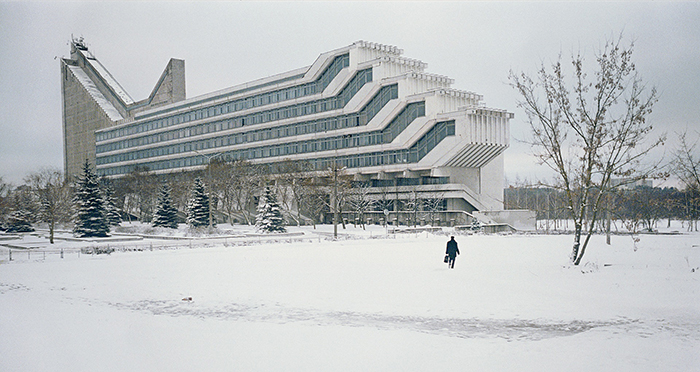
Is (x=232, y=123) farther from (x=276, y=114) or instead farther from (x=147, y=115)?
(x=147, y=115)

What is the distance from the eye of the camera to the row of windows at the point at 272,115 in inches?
2933

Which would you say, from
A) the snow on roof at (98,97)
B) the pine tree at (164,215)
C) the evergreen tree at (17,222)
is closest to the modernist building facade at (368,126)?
the pine tree at (164,215)

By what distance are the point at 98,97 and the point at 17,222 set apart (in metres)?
74.3

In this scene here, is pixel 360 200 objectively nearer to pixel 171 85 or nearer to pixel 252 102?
pixel 252 102

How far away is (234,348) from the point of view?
10375 millimetres

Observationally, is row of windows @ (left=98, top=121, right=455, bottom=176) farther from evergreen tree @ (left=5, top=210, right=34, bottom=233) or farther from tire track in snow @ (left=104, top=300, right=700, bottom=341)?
tire track in snow @ (left=104, top=300, right=700, bottom=341)

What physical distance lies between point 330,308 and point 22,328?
6.93m

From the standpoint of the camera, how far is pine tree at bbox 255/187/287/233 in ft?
174

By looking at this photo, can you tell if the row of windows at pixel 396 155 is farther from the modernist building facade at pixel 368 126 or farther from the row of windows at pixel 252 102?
the row of windows at pixel 252 102

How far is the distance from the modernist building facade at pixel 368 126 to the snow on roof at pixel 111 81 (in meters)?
26.6

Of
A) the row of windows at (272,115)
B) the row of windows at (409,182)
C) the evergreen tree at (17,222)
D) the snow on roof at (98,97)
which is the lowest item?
the evergreen tree at (17,222)

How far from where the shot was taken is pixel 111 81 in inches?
4877

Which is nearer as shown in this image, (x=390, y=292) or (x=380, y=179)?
(x=390, y=292)

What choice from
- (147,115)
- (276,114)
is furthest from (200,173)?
(147,115)
